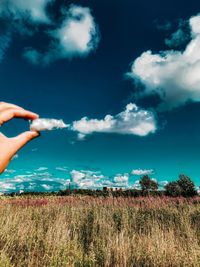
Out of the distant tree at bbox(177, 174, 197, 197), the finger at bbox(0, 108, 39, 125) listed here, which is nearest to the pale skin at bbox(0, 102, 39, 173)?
the finger at bbox(0, 108, 39, 125)

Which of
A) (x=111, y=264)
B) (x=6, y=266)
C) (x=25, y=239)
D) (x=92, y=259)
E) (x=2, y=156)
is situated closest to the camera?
(x=2, y=156)

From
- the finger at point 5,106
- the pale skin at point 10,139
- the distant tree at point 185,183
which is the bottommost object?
the pale skin at point 10,139

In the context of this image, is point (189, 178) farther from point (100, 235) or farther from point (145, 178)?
point (100, 235)

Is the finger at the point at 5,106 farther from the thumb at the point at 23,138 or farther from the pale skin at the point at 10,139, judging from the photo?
the thumb at the point at 23,138

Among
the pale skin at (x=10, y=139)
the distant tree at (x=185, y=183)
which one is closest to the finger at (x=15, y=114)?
the pale skin at (x=10, y=139)

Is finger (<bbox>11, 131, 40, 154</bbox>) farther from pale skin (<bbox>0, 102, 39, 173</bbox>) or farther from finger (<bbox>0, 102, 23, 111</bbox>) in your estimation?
finger (<bbox>0, 102, 23, 111</bbox>)

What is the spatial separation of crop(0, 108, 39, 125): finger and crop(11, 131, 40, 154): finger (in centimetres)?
6

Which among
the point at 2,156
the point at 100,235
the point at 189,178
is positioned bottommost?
the point at 2,156

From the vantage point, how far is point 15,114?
1.03 meters

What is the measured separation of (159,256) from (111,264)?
891 mm

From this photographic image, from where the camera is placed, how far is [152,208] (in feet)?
34.6

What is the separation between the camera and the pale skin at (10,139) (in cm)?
98

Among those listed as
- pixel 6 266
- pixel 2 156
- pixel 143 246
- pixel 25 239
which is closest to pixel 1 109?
pixel 2 156

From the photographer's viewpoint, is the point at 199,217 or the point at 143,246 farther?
the point at 199,217
